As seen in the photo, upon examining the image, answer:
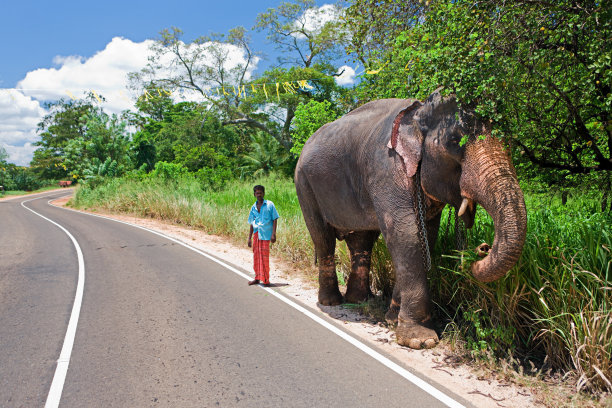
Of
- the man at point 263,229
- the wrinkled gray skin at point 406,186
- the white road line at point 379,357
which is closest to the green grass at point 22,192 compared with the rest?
the man at point 263,229

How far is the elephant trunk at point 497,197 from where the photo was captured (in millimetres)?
3484

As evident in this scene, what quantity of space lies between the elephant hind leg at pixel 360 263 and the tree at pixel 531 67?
227cm

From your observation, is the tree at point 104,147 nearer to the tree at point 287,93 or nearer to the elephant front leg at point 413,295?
the tree at point 287,93

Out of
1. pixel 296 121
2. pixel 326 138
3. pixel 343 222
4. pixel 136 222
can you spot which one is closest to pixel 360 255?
pixel 343 222

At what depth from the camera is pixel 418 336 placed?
4520mm

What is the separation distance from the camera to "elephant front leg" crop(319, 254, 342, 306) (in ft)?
20.8

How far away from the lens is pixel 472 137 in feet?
12.8

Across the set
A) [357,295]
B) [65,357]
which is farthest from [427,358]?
[65,357]

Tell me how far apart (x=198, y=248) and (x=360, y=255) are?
24.7 ft

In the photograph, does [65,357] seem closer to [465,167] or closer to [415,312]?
[415,312]

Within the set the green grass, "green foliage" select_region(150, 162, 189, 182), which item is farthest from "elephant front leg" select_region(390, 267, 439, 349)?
the green grass

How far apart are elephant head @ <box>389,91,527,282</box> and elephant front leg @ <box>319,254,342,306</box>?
2.29 meters

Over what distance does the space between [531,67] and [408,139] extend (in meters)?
1.32

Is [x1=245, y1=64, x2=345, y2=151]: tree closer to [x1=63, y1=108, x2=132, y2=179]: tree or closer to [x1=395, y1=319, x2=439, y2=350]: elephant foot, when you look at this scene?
[x1=63, y1=108, x2=132, y2=179]: tree
